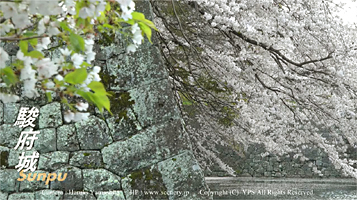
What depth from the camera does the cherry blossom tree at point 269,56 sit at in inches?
146

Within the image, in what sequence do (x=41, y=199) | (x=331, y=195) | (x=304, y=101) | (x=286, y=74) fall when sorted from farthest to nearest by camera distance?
(x=331, y=195)
(x=304, y=101)
(x=286, y=74)
(x=41, y=199)

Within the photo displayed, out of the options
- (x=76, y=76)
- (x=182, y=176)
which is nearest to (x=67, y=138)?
(x=182, y=176)

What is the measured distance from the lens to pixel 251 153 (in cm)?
1282

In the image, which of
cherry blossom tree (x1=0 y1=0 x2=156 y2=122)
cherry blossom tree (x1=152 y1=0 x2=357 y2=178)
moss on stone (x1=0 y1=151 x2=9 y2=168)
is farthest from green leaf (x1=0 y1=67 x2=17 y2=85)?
cherry blossom tree (x1=152 y1=0 x2=357 y2=178)

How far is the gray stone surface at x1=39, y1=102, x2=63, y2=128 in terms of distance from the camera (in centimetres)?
269

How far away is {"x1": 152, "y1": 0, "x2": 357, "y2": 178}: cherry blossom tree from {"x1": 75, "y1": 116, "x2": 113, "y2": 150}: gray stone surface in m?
1.14

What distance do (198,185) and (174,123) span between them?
421 mm

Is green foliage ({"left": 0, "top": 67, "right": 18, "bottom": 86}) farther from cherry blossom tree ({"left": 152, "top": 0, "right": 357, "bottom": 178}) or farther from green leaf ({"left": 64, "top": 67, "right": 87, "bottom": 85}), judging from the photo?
cherry blossom tree ({"left": 152, "top": 0, "right": 357, "bottom": 178})

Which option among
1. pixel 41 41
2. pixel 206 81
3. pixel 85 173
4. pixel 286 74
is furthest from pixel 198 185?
pixel 206 81

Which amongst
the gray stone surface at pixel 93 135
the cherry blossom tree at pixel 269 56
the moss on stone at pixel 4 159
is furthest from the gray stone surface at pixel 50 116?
the cherry blossom tree at pixel 269 56

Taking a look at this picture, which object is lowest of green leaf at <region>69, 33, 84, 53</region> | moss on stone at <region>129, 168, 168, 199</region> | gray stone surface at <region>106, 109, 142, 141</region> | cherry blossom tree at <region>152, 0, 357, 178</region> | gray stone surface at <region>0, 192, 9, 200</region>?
gray stone surface at <region>0, 192, 9, 200</region>

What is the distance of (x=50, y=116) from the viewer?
8.88ft

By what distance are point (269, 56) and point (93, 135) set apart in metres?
2.23

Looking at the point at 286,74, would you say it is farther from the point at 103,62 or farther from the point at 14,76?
the point at 14,76
